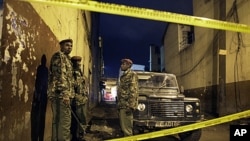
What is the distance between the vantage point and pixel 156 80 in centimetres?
690

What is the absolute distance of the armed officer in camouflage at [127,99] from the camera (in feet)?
16.3

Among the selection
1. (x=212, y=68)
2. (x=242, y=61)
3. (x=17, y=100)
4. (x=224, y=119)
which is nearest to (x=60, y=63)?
(x=17, y=100)

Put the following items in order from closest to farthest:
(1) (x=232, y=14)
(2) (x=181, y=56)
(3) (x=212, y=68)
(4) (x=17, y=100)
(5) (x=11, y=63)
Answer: (5) (x=11, y=63)
(4) (x=17, y=100)
(1) (x=232, y=14)
(3) (x=212, y=68)
(2) (x=181, y=56)

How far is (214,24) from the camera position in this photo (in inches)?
124

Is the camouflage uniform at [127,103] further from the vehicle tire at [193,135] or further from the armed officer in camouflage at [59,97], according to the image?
the vehicle tire at [193,135]

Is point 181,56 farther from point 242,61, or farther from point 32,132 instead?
point 32,132

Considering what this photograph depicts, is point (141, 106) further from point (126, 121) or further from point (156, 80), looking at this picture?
point (156, 80)

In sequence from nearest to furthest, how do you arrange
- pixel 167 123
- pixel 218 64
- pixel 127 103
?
1. pixel 127 103
2. pixel 167 123
3. pixel 218 64

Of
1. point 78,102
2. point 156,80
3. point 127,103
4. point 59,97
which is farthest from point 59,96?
point 156,80

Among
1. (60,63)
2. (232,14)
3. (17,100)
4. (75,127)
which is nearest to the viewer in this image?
(17,100)

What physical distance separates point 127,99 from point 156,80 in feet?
6.88

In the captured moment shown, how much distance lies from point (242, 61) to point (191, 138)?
21.4ft

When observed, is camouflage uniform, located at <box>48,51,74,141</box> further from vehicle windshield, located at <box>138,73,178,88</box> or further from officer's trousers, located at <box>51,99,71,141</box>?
vehicle windshield, located at <box>138,73,178,88</box>

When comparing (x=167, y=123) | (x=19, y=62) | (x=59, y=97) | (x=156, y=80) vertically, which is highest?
(x=19, y=62)
